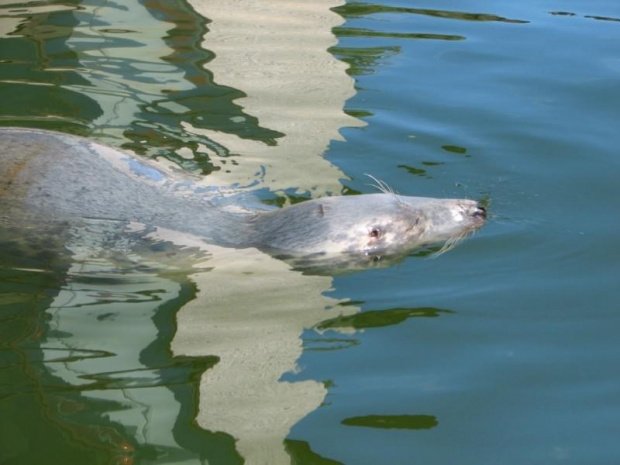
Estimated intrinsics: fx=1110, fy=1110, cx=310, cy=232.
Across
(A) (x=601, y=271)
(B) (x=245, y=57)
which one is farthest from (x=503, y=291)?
(B) (x=245, y=57)

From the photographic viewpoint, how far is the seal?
550cm

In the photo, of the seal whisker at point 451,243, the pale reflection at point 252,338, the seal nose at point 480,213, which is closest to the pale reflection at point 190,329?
the pale reflection at point 252,338

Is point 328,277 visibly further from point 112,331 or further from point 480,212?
point 112,331

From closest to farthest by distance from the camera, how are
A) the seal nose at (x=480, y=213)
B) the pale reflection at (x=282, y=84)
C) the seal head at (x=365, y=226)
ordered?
the seal head at (x=365, y=226), the seal nose at (x=480, y=213), the pale reflection at (x=282, y=84)

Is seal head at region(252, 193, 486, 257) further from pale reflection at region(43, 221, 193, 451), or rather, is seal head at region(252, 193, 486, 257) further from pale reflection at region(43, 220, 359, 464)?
pale reflection at region(43, 221, 193, 451)

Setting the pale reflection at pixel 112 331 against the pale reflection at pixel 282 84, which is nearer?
the pale reflection at pixel 112 331

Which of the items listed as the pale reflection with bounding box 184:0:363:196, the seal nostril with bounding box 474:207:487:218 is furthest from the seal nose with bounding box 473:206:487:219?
the pale reflection with bounding box 184:0:363:196

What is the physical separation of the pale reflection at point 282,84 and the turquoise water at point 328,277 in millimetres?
24

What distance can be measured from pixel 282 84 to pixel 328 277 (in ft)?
9.55

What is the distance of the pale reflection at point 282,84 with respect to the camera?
6.50 metres

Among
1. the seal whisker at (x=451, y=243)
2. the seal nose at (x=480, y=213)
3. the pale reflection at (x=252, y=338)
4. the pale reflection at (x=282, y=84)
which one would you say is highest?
the pale reflection at (x=282, y=84)

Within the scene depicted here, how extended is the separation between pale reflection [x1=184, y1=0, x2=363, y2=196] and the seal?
0.54 metres

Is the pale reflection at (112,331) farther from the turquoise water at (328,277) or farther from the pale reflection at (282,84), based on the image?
the pale reflection at (282,84)

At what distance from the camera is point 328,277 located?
5.33 metres
